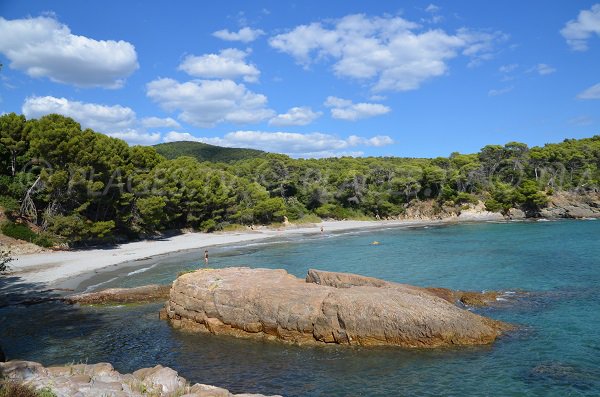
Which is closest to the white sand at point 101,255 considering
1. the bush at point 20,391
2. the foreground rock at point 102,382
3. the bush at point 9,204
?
the bush at point 9,204

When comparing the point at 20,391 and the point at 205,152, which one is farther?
the point at 205,152

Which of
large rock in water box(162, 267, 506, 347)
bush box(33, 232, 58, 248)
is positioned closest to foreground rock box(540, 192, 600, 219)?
large rock in water box(162, 267, 506, 347)

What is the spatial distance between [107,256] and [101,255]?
813 millimetres

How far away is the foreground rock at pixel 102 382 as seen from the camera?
979 centimetres

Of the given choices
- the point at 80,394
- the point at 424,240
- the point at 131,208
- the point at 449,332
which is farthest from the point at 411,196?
the point at 80,394

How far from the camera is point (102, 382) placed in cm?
1057

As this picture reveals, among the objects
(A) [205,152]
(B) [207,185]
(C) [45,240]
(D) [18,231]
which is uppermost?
(A) [205,152]

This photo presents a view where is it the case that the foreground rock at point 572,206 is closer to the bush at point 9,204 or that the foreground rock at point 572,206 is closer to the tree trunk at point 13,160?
the bush at point 9,204

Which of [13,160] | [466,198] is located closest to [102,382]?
[13,160]

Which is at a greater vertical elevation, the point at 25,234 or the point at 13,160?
the point at 13,160

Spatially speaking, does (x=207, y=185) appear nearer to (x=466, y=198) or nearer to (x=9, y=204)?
(x=9, y=204)

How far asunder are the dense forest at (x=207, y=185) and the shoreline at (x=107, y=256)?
2582mm

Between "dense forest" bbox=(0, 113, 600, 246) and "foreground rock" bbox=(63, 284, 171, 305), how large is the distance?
1806 centimetres

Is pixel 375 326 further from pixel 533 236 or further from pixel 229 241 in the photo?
pixel 533 236
